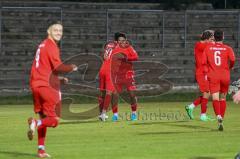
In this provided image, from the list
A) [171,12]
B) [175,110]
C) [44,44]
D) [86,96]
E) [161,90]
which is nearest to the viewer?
[44,44]

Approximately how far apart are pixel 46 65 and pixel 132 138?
3833mm

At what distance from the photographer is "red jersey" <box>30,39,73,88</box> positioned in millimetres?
13593

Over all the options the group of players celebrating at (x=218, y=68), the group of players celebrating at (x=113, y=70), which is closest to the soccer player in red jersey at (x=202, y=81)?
the group of players celebrating at (x=113, y=70)

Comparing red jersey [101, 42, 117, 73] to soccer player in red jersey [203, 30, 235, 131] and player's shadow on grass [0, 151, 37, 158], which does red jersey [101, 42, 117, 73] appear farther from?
player's shadow on grass [0, 151, 37, 158]

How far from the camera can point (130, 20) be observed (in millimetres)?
41312

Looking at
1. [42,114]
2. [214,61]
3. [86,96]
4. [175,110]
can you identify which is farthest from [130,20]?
[42,114]

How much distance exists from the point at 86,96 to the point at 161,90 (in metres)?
4.05

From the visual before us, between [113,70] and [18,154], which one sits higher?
[113,70]

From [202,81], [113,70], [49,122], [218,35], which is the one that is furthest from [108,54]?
[49,122]

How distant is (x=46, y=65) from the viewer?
44.9 ft

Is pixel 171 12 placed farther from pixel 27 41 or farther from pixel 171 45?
pixel 27 41

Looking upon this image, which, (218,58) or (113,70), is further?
(113,70)

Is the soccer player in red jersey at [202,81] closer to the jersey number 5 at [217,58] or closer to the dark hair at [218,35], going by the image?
the jersey number 5 at [217,58]

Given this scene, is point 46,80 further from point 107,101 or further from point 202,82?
point 202,82
